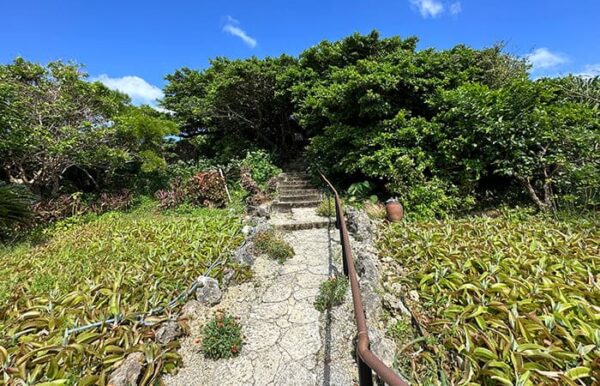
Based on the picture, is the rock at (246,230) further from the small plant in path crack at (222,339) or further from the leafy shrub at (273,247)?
the small plant in path crack at (222,339)

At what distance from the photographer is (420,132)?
259 inches

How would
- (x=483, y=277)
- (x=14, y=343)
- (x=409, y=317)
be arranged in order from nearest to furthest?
(x=14, y=343)
(x=409, y=317)
(x=483, y=277)

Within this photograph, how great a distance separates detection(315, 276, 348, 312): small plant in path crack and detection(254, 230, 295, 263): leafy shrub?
1184 millimetres

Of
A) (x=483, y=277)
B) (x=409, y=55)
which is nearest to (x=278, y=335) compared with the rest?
(x=483, y=277)

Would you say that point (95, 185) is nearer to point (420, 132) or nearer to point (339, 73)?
point (339, 73)

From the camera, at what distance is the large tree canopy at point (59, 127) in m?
6.27

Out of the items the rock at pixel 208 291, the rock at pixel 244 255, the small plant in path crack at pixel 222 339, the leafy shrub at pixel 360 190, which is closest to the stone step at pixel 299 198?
the leafy shrub at pixel 360 190

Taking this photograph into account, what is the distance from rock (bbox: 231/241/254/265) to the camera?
158 inches

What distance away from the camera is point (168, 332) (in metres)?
2.55

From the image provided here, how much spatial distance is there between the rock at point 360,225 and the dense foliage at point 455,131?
1144 mm

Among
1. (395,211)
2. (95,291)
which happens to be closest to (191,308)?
(95,291)

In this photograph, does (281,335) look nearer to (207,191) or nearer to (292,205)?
(292,205)

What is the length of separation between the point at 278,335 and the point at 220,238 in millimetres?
2532

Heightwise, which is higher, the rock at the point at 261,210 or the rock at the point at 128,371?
the rock at the point at 261,210
